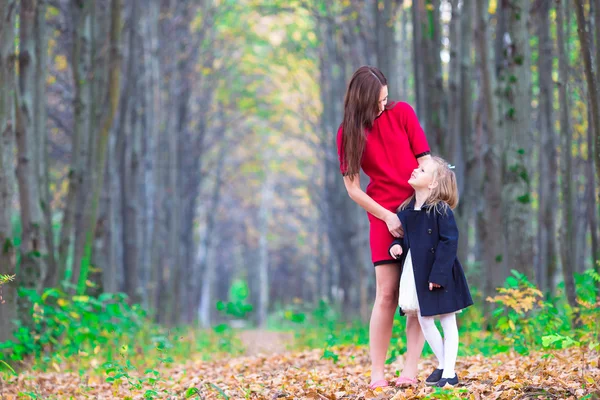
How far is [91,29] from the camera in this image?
33.2 ft

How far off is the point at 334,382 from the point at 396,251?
4.19 feet

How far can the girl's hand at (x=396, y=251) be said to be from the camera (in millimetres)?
4750

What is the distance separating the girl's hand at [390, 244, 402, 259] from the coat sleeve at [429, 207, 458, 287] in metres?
0.23

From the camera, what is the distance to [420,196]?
4805 mm

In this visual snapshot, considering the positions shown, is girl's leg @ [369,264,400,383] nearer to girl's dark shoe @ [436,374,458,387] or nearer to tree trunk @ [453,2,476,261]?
girl's dark shoe @ [436,374,458,387]

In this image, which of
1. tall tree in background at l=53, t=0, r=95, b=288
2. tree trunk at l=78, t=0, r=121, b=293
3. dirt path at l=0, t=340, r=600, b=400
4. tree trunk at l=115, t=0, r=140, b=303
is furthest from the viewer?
tree trunk at l=115, t=0, r=140, b=303

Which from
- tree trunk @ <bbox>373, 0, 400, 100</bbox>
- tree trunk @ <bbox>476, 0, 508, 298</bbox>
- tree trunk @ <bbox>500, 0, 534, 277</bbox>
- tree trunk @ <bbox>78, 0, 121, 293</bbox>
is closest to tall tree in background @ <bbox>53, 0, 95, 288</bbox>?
tree trunk @ <bbox>78, 0, 121, 293</bbox>

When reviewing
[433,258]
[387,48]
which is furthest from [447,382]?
[387,48]

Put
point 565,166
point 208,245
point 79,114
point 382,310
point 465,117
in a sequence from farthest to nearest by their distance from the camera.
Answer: point 208,245 < point 465,117 < point 79,114 < point 565,166 < point 382,310

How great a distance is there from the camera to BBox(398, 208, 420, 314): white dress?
15.5ft

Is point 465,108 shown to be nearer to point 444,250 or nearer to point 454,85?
point 454,85

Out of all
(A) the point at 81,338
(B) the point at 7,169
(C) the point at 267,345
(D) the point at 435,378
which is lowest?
(C) the point at 267,345

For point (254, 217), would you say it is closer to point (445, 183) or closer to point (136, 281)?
point (136, 281)

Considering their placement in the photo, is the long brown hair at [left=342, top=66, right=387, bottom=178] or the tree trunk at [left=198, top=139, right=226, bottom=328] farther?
the tree trunk at [left=198, top=139, right=226, bottom=328]
